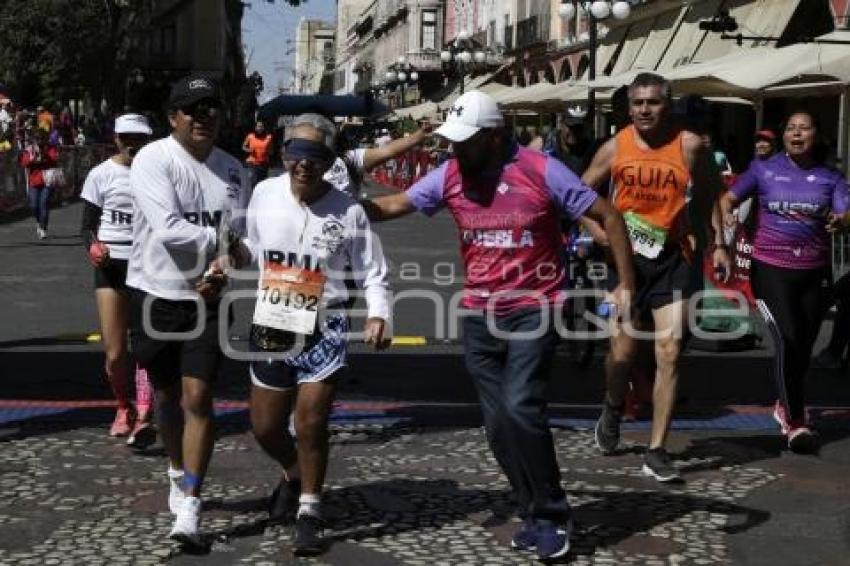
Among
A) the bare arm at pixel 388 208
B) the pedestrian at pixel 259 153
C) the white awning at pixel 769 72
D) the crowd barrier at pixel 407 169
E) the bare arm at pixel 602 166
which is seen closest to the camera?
the bare arm at pixel 388 208

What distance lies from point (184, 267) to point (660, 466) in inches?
92.8

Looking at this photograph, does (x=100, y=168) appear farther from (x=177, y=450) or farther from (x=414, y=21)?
(x=414, y=21)

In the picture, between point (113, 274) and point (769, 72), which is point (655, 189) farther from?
point (769, 72)

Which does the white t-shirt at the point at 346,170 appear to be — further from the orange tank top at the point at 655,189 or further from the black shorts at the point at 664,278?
the black shorts at the point at 664,278

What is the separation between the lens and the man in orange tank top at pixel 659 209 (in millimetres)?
6062

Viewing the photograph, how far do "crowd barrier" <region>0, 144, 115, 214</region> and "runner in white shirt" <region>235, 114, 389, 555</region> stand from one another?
1568 centimetres

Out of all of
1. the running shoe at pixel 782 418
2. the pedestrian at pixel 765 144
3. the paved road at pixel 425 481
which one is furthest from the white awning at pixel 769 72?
the running shoe at pixel 782 418

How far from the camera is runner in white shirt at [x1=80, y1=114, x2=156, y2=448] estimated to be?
651 cm

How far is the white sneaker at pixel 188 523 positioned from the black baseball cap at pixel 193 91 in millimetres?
1497

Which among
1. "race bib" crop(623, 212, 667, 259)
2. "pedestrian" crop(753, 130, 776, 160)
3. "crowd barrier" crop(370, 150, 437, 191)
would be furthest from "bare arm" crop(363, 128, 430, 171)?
"crowd barrier" crop(370, 150, 437, 191)

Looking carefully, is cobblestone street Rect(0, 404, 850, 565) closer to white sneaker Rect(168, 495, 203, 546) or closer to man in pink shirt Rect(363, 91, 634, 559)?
white sneaker Rect(168, 495, 203, 546)

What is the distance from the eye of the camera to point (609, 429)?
646 centimetres

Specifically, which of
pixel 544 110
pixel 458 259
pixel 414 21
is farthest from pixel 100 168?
pixel 414 21

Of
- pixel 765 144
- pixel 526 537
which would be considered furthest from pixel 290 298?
pixel 765 144
